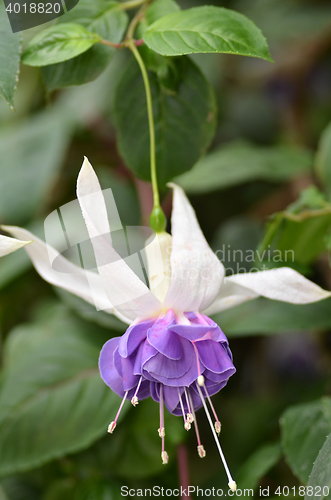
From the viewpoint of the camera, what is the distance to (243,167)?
0.86m

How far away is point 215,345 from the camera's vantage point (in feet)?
1.42

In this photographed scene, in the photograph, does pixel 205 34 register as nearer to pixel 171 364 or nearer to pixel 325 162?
pixel 171 364

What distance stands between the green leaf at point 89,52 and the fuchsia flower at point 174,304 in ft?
0.60

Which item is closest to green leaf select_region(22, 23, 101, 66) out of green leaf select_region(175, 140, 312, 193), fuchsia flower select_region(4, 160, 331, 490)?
fuchsia flower select_region(4, 160, 331, 490)

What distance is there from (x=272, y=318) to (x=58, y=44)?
0.45 meters

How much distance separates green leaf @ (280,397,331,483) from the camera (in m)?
0.54

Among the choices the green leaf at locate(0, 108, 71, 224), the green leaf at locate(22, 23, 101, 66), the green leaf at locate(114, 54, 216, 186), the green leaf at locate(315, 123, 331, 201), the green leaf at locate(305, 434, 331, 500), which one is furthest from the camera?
the green leaf at locate(0, 108, 71, 224)

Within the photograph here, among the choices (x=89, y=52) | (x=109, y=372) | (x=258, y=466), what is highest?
(x=89, y=52)

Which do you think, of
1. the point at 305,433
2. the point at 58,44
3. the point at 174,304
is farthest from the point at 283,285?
the point at 58,44

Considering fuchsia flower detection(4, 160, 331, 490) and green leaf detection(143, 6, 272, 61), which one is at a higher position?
green leaf detection(143, 6, 272, 61)

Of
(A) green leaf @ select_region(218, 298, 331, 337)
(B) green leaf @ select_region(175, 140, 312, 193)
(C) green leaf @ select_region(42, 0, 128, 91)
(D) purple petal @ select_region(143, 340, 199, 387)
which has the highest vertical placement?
(C) green leaf @ select_region(42, 0, 128, 91)

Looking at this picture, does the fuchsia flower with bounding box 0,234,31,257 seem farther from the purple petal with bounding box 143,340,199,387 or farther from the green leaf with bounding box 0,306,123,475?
the green leaf with bounding box 0,306,123,475

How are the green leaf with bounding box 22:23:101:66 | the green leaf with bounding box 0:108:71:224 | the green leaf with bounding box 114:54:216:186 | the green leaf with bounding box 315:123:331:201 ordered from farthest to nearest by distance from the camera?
1. the green leaf with bounding box 0:108:71:224
2. the green leaf with bounding box 315:123:331:201
3. the green leaf with bounding box 114:54:216:186
4. the green leaf with bounding box 22:23:101:66

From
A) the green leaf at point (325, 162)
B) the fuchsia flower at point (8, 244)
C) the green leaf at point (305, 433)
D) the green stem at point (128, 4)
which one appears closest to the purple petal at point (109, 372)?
the fuchsia flower at point (8, 244)
